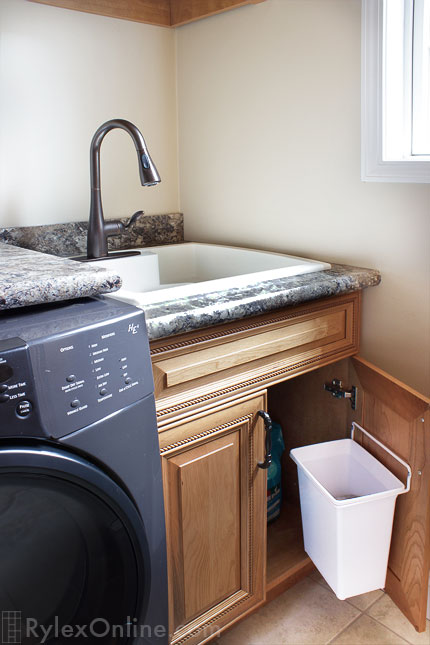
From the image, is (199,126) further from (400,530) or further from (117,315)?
(400,530)

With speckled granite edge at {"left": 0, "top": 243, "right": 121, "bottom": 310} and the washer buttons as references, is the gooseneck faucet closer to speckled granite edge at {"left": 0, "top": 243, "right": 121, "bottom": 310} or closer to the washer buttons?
speckled granite edge at {"left": 0, "top": 243, "right": 121, "bottom": 310}

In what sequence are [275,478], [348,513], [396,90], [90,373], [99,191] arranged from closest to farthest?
[90,373], [348,513], [396,90], [99,191], [275,478]

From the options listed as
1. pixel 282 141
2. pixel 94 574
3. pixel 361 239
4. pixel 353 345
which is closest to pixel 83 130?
pixel 282 141

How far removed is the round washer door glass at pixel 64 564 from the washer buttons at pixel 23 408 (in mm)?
81

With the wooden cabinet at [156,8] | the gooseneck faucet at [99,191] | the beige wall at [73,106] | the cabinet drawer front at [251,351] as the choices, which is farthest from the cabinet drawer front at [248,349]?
the wooden cabinet at [156,8]

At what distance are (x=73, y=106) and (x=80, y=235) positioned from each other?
15.4 inches

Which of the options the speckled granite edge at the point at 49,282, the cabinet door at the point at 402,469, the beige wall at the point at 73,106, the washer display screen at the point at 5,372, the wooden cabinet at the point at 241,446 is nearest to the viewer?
the washer display screen at the point at 5,372

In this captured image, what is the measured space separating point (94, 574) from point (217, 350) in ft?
1.64

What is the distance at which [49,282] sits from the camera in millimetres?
967

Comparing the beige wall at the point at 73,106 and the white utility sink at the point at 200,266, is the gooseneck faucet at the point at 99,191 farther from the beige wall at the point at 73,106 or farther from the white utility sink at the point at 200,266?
the beige wall at the point at 73,106

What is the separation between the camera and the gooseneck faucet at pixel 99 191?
1572 millimetres

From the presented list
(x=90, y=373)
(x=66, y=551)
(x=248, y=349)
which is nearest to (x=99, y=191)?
(x=248, y=349)

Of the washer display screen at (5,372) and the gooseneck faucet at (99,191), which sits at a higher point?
the gooseneck faucet at (99,191)

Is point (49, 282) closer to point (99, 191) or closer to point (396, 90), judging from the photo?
point (99, 191)
